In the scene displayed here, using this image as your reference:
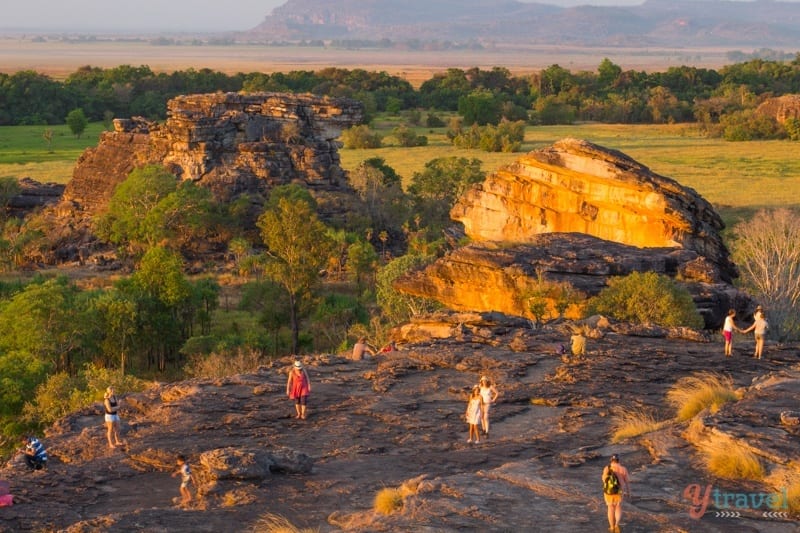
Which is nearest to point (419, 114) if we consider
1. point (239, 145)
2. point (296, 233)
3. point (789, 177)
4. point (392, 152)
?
point (392, 152)

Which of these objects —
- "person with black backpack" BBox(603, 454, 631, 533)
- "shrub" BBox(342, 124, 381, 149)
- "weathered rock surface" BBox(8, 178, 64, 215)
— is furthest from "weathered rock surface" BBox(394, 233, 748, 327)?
"shrub" BBox(342, 124, 381, 149)

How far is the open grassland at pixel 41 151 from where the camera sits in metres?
77.4

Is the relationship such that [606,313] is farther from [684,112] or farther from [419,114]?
[684,112]

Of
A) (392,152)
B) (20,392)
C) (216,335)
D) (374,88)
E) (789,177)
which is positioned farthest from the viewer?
(374,88)

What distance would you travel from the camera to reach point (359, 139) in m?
96.4

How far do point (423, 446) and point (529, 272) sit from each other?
14357 mm

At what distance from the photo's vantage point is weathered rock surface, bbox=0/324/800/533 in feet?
50.0

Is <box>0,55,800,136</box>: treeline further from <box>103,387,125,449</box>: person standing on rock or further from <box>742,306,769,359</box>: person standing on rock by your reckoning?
<box>103,387,125,449</box>: person standing on rock

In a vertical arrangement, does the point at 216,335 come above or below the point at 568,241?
below

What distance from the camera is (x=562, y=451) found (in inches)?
718

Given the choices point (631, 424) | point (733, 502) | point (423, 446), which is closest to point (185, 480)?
point (423, 446)

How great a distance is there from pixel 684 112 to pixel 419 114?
32.2 meters

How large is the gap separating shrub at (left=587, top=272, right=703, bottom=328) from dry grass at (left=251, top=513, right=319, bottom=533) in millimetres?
16332

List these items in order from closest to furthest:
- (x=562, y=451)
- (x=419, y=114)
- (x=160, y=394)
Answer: (x=562, y=451) → (x=160, y=394) → (x=419, y=114)
